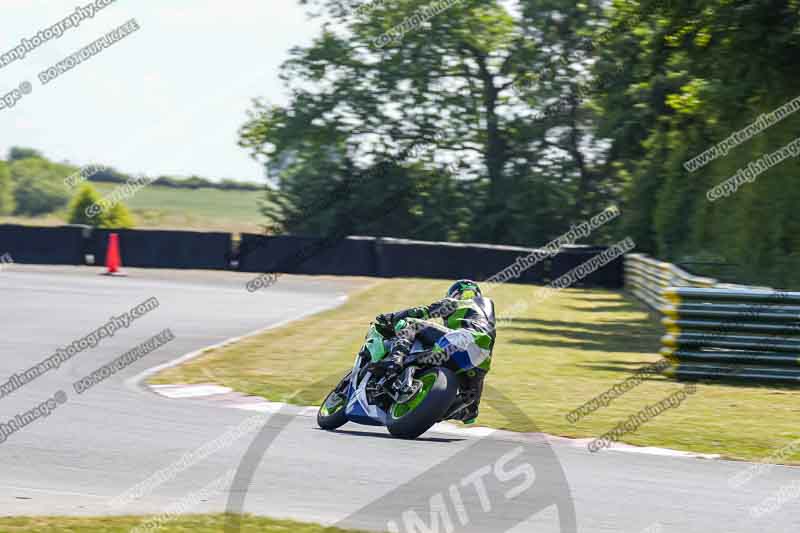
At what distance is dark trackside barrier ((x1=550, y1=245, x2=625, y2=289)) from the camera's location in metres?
35.6

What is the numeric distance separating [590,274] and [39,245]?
15000 mm

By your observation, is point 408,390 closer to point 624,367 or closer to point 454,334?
point 454,334

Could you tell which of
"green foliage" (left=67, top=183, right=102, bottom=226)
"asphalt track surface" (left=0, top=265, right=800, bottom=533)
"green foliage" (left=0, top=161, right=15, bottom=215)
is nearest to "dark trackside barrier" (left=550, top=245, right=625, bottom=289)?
"green foliage" (left=67, top=183, right=102, bottom=226)

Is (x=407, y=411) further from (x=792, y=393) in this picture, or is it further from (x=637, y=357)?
(x=637, y=357)

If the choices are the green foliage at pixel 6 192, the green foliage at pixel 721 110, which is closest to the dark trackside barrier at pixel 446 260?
the green foliage at pixel 721 110

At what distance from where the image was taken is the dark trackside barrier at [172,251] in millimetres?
35750

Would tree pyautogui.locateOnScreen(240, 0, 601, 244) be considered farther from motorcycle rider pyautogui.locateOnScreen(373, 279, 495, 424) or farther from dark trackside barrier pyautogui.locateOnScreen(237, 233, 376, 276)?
motorcycle rider pyautogui.locateOnScreen(373, 279, 495, 424)

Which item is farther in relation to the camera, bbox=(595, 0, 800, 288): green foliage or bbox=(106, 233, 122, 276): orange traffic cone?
bbox=(106, 233, 122, 276): orange traffic cone

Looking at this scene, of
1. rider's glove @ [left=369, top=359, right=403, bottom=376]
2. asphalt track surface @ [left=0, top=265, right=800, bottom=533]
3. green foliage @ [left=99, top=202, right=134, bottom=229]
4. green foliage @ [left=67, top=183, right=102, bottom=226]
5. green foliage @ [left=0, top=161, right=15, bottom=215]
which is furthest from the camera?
green foliage @ [left=0, top=161, right=15, bottom=215]

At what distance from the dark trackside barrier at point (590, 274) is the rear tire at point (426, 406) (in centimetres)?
2569

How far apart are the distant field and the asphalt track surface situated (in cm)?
5850

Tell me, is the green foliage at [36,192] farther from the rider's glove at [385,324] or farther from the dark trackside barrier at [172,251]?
the rider's glove at [385,324]

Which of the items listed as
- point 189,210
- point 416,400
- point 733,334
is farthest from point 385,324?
point 189,210

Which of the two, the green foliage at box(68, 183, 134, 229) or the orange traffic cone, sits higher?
the green foliage at box(68, 183, 134, 229)
